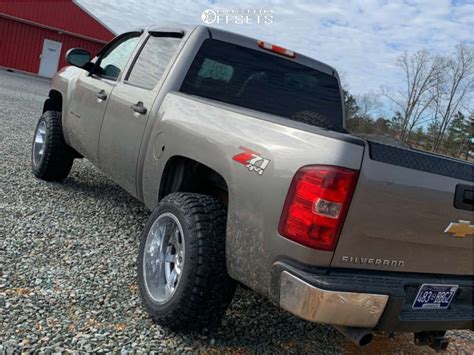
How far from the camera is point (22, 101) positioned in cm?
1455

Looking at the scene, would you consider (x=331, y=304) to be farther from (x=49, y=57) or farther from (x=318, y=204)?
(x=49, y=57)

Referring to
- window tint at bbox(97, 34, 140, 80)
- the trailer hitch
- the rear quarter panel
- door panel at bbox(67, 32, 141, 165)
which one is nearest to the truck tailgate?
the rear quarter panel

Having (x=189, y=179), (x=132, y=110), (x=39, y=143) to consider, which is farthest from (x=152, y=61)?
(x=39, y=143)

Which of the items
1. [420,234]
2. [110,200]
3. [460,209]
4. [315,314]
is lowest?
[110,200]

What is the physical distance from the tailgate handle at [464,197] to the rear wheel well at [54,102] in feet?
15.3

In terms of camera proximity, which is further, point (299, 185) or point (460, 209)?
point (460, 209)

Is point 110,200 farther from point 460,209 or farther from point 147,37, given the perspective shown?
point 460,209

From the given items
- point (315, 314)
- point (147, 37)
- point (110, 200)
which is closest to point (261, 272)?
point (315, 314)

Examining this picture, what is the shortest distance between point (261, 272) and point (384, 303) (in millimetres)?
581

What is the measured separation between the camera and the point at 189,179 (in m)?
3.13

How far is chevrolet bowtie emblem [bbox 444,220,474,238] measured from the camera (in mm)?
2305

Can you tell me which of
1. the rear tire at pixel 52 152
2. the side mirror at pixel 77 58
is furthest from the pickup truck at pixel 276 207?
the rear tire at pixel 52 152

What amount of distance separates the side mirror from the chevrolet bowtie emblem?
12.7 feet

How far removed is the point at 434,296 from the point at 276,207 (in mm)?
964
